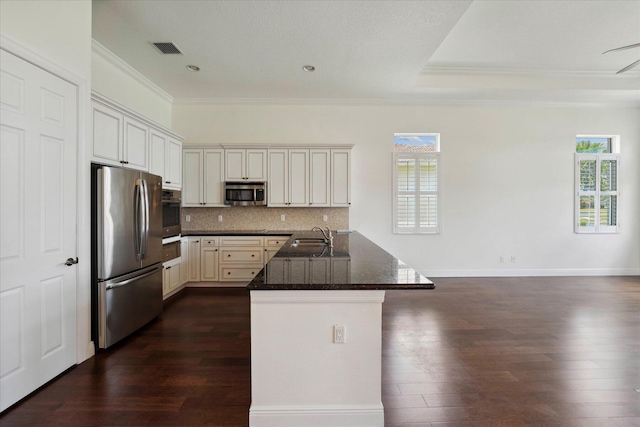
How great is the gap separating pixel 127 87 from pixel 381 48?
3476 millimetres

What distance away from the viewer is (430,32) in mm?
3168

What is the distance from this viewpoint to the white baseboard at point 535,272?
543cm

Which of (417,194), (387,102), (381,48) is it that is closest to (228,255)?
(417,194)

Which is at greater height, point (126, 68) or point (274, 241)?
point (126, 68)

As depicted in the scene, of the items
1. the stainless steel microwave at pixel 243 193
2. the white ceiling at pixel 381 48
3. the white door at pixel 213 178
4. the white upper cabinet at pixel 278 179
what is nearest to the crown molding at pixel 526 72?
the white ceiling at pixel 381 48

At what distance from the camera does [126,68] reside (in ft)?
12.9

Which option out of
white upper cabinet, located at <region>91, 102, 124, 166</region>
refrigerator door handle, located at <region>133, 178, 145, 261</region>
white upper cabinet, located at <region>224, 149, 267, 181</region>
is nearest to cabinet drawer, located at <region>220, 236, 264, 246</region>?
white upper cabinet, located at <region>224, 149, 267, 181</region>

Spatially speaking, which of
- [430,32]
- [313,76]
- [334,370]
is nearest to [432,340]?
[334,370]

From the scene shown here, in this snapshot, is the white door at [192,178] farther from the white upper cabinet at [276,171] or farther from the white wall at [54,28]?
the white wall at [54,28]

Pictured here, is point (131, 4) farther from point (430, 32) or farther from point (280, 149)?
point (430, 32)

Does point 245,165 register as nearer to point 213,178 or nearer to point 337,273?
point 213,178

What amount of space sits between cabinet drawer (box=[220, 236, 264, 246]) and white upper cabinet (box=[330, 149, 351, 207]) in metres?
1.39

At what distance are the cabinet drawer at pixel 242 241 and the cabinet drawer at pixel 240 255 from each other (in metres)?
0.08

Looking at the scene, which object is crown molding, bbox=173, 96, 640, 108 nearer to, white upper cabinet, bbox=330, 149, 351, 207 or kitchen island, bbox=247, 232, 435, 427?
white upper cabinet, bbox=330, 149, 351, 207
